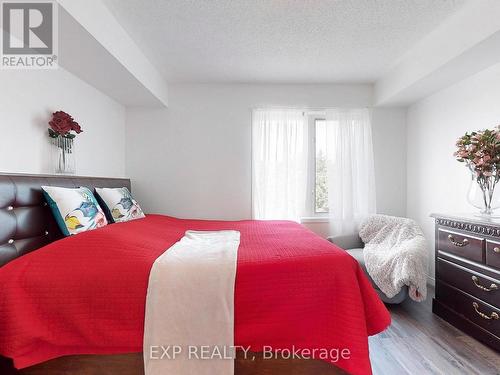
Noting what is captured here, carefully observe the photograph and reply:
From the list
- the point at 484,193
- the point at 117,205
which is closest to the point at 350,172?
the point at 484,193

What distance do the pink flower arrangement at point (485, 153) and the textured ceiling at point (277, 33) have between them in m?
0.99

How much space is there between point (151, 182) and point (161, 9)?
202cm

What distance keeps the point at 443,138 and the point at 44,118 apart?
3782 millimetres

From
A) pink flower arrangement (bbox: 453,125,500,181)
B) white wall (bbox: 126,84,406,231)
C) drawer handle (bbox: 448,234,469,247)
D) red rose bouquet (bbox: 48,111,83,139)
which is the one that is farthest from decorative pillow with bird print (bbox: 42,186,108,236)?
pink flower arrangement (bbox: 453,125,500,181)

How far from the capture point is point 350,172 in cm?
350

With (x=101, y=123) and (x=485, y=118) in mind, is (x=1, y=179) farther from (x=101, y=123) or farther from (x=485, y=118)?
(x=485, y=118)

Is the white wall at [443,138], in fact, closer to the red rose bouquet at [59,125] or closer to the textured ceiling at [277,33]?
the textured ceiling at [277,33]

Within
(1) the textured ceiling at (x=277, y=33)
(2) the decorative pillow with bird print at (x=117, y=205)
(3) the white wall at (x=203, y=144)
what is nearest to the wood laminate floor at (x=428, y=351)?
(3) the white wall at (x=203, y=144)

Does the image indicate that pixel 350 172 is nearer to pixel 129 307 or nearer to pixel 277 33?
pixel 277 33

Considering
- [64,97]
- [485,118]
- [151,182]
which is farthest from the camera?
[151,182]

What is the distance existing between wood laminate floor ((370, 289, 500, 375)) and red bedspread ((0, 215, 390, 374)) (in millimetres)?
705

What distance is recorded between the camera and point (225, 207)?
3.51m

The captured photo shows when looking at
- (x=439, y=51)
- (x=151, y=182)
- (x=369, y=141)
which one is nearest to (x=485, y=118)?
(x=439, y=51)

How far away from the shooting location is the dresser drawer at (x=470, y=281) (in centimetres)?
187
